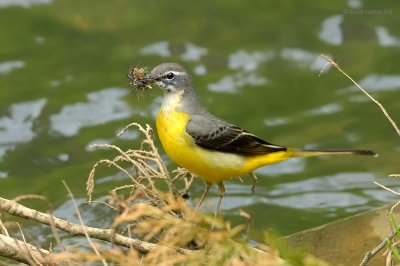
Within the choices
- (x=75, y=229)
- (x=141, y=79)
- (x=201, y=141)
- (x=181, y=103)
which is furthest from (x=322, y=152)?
(x=75, y=229)

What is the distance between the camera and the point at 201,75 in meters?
10.6

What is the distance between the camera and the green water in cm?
863

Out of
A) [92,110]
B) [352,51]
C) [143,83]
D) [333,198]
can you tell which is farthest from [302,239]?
[352,51]

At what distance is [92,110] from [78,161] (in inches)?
40.2

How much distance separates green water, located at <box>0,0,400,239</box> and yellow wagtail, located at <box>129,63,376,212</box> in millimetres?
1810

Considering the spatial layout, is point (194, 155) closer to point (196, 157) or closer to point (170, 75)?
point (196, 157)

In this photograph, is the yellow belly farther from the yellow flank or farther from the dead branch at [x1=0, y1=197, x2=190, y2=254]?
the dead branch at [x1=0, y1=197, x2=190, y2=254]

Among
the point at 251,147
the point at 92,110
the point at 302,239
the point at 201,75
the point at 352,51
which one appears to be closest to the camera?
the point at 251,147

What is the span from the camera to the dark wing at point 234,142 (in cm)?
597

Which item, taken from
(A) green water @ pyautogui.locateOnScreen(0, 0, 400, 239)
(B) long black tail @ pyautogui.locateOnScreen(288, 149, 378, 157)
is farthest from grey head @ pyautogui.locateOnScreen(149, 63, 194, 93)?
(A) green water @ pyautogui.locateOnScreen(0, 0, 400, 239)

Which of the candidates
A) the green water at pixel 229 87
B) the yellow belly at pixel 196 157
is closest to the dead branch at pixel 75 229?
the yellow belly at pixel 196 157

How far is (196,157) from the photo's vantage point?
583 centimetres

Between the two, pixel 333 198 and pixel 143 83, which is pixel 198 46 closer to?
pixel 333 198

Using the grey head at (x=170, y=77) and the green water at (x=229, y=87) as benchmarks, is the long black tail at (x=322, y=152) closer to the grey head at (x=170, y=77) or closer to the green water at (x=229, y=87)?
the grey head at (x=170, y=77)
